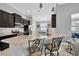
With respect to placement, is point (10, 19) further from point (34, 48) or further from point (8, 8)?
point (34, 48)

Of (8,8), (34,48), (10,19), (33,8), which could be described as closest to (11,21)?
(10,19)

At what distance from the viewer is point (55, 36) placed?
1.48 metres

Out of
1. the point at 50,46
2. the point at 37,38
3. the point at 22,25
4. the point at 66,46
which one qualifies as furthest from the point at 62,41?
the point at 22,25

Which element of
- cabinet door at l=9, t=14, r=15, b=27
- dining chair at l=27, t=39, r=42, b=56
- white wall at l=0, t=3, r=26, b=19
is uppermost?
white wall at l=0, t=3, r=26, b=19

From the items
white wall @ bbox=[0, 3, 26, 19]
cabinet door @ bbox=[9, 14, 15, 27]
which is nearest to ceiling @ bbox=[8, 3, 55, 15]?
white wall @ bbox=[0, 3, 26, 19]

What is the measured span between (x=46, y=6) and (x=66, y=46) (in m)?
0.70

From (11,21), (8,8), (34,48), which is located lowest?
(34,48)

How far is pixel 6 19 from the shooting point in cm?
140

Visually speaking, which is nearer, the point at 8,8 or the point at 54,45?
the point at 8,8

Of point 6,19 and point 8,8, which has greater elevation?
point 8,8

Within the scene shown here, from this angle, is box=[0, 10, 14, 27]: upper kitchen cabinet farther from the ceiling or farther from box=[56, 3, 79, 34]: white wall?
box=[56, 3, 79, 34]: white wall

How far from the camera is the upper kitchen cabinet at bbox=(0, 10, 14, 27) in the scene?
4.46 ft

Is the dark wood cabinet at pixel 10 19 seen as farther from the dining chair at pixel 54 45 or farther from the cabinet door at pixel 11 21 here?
the dining chair at pixel 54 45

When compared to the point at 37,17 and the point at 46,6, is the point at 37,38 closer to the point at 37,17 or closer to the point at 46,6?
the point at 37,17
